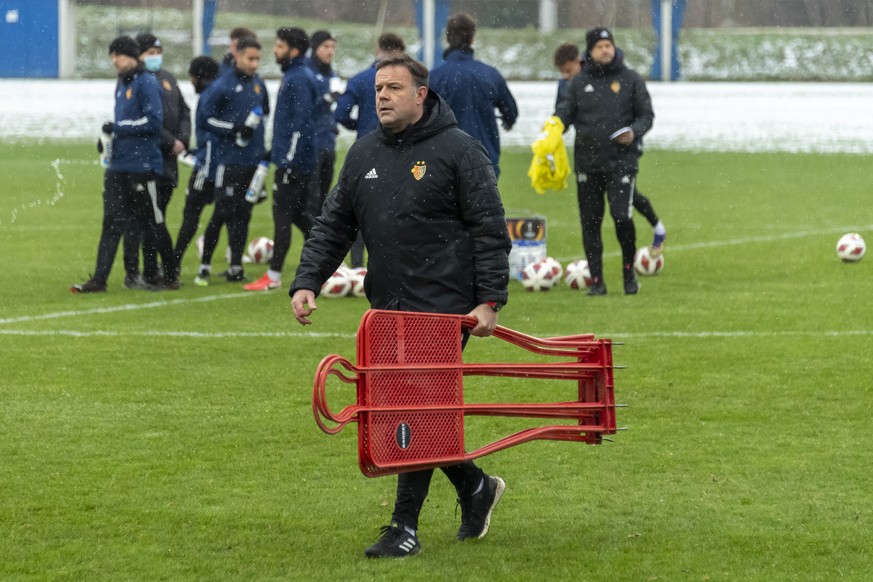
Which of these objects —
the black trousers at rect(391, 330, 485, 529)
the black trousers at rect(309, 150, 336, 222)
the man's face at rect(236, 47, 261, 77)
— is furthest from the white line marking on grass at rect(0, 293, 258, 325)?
the black trousers at rect(391, 330, 485, 529)

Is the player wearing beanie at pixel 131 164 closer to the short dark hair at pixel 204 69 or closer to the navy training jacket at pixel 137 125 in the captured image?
the navy training jacket at pixel 137 125

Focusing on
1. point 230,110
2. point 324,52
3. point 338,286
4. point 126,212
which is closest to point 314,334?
point 338,286

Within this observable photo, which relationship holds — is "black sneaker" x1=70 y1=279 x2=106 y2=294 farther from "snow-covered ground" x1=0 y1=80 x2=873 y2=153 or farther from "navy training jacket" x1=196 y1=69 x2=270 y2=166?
"snow-covered ground" x1=0 y1=80 x2=873 y2=153

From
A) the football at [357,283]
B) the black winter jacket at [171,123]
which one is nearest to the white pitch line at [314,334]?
the football at [357,283]

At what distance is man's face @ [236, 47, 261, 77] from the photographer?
468 inches

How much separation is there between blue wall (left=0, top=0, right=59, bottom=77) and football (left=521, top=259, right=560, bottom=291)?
13.5 m

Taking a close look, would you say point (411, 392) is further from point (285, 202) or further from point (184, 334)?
point (285, 202)

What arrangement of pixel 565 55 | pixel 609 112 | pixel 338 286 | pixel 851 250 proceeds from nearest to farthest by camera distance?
pixel 609 112
pixel 338 286
pixel 851 250
pixel 565 55

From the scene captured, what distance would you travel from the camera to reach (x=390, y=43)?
1173 cm

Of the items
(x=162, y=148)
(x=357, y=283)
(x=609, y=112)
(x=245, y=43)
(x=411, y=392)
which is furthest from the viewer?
(x=162, y=148)

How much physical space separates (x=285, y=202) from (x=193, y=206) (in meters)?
0.92

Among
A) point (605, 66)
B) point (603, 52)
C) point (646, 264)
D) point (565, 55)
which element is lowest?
point (646, 264)

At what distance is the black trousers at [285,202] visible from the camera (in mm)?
12148

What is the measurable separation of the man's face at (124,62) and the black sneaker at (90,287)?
1728mm
